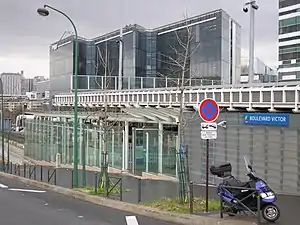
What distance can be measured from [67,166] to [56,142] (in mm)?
3326

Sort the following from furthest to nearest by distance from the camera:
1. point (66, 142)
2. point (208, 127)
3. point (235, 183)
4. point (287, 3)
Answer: point (287, 3) → point (66, 142) → point (208, 127) → point (235, 183)

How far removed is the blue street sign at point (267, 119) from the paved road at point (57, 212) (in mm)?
6526

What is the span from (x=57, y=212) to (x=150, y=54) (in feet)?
140

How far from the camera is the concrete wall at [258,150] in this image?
15.4 meters

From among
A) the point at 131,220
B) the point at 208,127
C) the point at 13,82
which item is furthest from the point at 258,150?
the point at 13,82

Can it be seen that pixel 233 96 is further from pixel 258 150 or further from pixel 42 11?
pixel 42 11

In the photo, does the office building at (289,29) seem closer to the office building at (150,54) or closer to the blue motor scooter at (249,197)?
the office building at (150,54)

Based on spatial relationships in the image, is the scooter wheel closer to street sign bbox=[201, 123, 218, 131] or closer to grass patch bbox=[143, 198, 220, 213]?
grass patch bbox=[143, 198, 220, 213]

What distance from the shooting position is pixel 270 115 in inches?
637

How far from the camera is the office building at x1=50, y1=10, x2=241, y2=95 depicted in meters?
42.8

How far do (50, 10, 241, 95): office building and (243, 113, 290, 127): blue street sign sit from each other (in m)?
13.6

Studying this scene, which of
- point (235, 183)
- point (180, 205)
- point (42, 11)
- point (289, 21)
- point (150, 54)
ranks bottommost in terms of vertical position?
point (180, 205)

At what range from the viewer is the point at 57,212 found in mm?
12930

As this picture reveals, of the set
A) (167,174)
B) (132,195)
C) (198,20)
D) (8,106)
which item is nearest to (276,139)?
(132,195)
